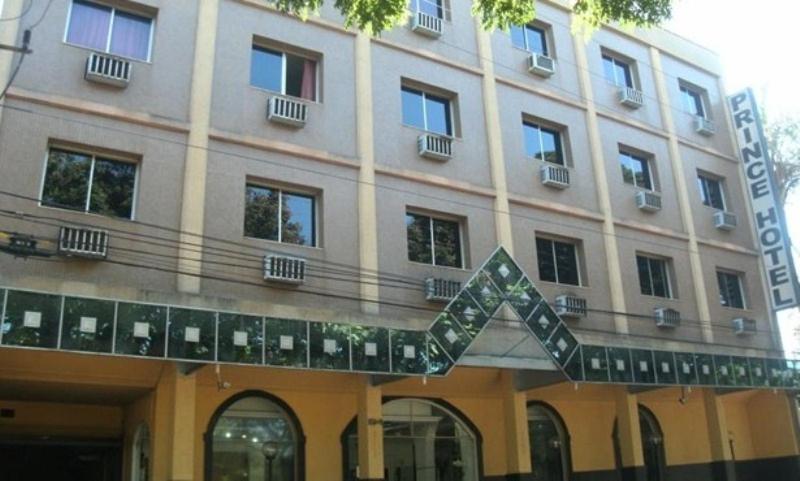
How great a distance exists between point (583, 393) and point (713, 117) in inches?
413

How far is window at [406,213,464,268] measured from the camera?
15.7 meters

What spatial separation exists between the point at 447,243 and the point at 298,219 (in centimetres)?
347

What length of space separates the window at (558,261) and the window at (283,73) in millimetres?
6346

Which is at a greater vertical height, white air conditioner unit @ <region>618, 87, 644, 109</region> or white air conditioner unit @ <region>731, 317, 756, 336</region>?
white air conditioner unit @ <region>618, 87, 644, 109</region>

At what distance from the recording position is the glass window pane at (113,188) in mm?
12492

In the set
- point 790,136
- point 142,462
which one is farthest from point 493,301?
point 790,136

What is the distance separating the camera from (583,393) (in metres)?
18.2

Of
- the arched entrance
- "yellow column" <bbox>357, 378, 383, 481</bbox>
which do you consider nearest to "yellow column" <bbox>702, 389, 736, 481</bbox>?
"yellow column" <bbox>357, 378, 383, 481</bbox>

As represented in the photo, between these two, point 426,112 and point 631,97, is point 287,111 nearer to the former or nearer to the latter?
point 426,112

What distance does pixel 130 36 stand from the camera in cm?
1373

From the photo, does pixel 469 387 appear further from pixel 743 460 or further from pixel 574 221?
pixel 743 460

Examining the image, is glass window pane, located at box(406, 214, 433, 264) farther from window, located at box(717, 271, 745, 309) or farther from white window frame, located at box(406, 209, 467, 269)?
window, located at box(717, 271, 745, 309)

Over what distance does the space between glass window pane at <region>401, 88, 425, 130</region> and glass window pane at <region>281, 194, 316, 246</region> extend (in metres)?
3.28

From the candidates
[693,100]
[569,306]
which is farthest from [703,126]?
[569,306]
